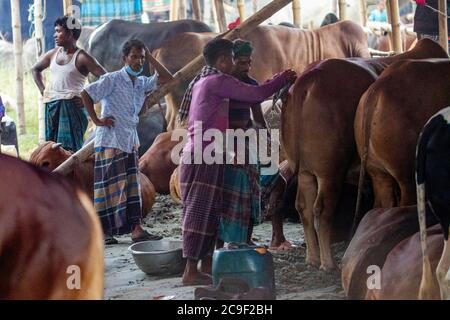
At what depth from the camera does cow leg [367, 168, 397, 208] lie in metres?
5.76

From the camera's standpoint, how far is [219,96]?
5723 millimetres

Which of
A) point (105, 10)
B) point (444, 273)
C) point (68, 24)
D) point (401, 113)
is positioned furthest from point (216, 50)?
point (105, 10)

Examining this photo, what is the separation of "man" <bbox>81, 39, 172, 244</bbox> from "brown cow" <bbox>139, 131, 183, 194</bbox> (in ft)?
7.13

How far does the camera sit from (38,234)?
2.41 metres

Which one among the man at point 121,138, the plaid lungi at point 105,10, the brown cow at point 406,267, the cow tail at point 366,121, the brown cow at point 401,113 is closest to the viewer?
the brown cow at point 406,267

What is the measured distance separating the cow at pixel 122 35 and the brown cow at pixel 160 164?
264 cm

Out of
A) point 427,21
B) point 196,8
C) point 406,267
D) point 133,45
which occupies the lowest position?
point 406,267

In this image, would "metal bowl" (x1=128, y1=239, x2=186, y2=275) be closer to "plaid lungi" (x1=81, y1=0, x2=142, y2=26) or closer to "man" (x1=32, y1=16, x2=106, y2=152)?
"man" (x1=32, y1=16, x2=106, y2=152)

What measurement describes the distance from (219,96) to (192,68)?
136 centimetres

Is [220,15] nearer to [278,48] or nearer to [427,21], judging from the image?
[278,48]

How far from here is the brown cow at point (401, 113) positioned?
215 inches

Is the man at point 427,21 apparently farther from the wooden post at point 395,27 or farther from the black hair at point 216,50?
the black hair at point 216,50

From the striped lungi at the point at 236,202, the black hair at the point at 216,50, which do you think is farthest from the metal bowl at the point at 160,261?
the black hair at the point at 216,50

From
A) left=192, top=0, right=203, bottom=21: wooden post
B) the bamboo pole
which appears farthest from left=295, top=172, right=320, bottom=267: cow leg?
left=192, top=0, right=203, bottom=21: wooden post
